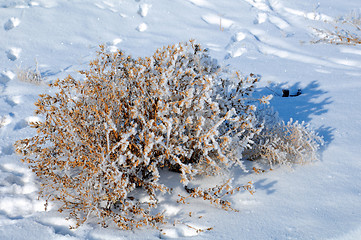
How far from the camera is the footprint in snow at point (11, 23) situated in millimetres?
5598

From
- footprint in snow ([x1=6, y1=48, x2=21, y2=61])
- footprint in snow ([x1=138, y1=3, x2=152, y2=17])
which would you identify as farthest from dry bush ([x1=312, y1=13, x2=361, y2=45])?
footprint in snow ([x1=6, y1=48, x2=21, y2=61])

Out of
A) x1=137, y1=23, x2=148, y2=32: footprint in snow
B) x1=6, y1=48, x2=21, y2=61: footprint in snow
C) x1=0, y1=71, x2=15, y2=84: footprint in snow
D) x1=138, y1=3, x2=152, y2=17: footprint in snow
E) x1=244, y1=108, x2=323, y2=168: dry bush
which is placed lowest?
x1=0, y1=71, x2=15, y2=84: footprint in snow

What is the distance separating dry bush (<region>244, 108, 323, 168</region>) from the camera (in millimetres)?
2869

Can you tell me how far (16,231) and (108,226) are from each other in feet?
1.90

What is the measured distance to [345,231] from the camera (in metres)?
2.19

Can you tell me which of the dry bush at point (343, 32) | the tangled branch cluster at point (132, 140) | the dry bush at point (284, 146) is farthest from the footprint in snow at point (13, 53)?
the dry bush at point (343, 32)

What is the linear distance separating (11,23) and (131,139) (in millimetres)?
4475

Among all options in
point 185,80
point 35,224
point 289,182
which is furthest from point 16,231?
point 289,182

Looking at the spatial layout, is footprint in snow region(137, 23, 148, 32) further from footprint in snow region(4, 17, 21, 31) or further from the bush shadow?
the bush shadow

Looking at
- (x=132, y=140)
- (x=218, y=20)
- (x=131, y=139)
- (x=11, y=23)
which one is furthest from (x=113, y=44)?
(x=132, y=140)

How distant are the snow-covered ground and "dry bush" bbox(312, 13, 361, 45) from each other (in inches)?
7.9

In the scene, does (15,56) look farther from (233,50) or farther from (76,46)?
(233,50)

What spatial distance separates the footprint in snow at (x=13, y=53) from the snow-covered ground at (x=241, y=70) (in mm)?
26

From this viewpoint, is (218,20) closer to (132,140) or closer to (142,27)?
(142,27)
